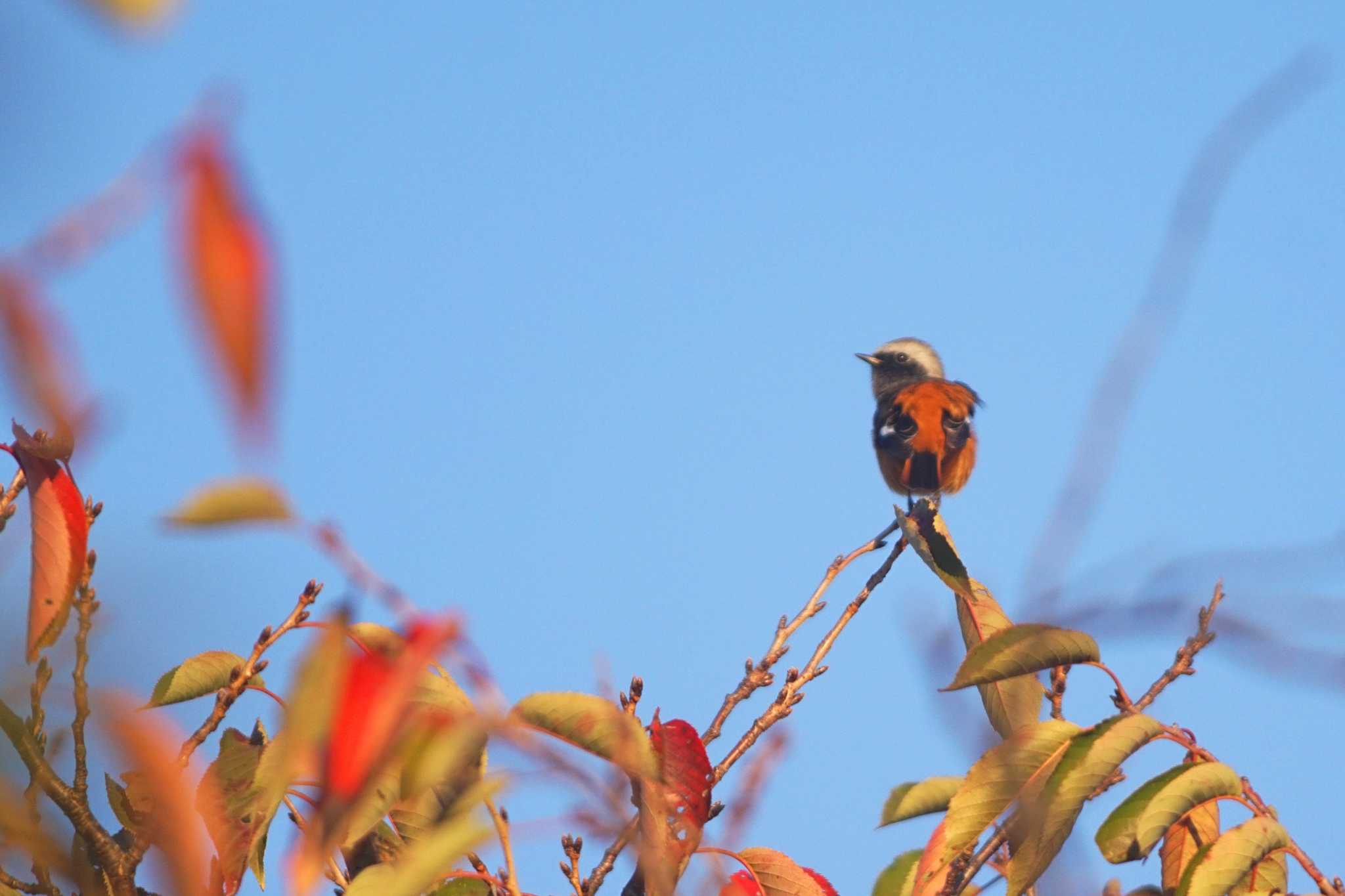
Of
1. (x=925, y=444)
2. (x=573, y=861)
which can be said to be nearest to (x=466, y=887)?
(x=573, y=861)

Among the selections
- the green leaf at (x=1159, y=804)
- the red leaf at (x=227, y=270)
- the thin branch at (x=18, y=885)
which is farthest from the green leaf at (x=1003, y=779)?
the red leaf at (x=227, y=270)

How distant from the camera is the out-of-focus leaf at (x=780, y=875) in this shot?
2396 millimetres

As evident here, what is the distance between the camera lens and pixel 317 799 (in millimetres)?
870

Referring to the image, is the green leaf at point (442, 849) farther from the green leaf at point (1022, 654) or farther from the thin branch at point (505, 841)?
the green leaf at point (1022, 654)

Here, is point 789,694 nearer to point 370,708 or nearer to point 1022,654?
point 1022,654

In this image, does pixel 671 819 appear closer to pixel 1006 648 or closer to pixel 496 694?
pixel 1006 648

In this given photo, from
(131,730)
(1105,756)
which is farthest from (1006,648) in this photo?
(131,730)

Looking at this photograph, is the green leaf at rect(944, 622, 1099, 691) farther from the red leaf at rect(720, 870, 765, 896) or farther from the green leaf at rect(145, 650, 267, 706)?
the green leaf at rect(145, 650, 267, 706)

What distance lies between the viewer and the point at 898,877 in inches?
119

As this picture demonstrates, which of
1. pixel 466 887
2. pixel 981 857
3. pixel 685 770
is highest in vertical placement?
pixel 981 857

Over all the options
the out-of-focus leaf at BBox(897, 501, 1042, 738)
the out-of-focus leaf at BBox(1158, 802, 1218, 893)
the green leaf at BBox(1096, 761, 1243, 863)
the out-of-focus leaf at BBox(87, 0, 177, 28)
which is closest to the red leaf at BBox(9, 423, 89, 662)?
the out-of-focus leaf at BBox(87, 0, 177, 28)

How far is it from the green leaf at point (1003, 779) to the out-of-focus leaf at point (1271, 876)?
20.4 inches

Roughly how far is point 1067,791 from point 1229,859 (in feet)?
1.47

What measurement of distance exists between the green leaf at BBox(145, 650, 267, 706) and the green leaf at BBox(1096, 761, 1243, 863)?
5.04 ft
